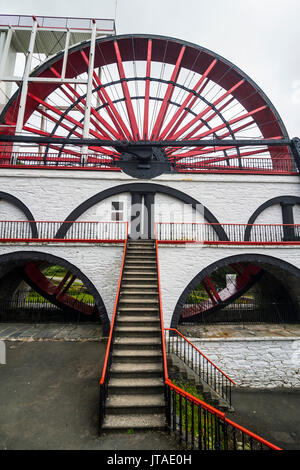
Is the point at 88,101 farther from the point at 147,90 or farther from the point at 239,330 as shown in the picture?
the point at 239,330

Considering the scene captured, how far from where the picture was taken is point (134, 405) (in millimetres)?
3545

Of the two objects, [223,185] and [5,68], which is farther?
[5,68]

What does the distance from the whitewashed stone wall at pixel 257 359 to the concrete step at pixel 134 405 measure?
4.05 meters

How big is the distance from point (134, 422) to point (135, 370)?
0.80 meters

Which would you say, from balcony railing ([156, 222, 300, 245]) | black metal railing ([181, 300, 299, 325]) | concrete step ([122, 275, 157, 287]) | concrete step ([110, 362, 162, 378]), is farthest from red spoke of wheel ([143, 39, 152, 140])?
concrete step ([110, 362, 162, 378])

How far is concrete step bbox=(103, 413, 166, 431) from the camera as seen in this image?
10.8 feet

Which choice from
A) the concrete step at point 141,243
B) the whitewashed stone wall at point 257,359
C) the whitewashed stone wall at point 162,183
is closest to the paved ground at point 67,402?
the whitewashed stone wall at point 257,359

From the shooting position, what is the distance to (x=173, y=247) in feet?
26.2

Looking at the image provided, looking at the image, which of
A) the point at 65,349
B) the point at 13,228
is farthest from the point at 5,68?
the point at 65,349

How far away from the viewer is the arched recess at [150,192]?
10.2 meters

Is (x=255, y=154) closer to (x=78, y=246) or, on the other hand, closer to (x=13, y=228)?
(x=78, y=246)

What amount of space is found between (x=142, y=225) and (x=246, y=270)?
6.45 m

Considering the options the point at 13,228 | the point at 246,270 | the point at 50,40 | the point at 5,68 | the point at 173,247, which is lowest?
the point at 246,270
